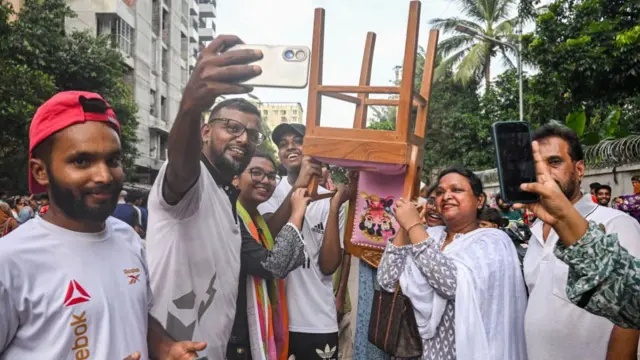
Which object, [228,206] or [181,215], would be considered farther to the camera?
[228,206]

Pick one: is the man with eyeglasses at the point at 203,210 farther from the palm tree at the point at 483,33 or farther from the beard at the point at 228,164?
the palm tree at the point at 483,33

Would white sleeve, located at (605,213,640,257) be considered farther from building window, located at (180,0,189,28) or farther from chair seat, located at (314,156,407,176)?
building window, located at (180,0,189,28)

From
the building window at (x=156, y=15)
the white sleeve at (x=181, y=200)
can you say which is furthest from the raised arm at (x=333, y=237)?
the building window at (x=156, y=15)

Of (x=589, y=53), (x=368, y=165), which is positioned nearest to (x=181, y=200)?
(x=368, y=165)

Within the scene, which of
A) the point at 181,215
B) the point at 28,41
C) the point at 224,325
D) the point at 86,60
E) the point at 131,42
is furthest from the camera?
the point at 131,42

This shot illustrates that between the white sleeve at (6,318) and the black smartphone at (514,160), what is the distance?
1375 mm

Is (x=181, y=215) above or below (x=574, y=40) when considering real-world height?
below

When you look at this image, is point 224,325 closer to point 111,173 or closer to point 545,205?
point 111,173

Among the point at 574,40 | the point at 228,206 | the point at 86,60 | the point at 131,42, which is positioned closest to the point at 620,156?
the point at 574,40

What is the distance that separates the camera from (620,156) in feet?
37.2

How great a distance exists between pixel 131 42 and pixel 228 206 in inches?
924

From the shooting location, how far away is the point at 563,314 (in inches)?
101

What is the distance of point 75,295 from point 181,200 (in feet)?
1.67

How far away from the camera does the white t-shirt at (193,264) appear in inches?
78.8
